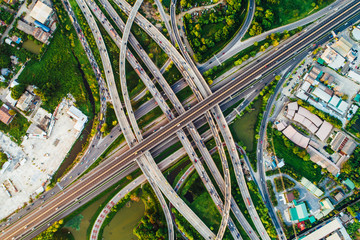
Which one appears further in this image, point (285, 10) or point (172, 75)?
point (285, 10)

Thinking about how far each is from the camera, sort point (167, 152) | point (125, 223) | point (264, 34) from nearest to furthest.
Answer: point (125, 223), point (167, 152), point (264, 34)

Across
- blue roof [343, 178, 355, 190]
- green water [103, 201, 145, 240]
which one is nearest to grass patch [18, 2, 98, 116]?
green water [103, 201, 145, 240]

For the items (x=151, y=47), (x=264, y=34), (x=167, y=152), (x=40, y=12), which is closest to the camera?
(x=40, y=12)

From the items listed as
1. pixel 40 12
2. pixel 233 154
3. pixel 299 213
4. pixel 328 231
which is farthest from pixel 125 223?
pixel 40 12

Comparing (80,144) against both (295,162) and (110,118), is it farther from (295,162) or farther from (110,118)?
(295,162)

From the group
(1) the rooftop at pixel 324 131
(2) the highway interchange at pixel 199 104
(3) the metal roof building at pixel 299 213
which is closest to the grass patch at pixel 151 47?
(2) the highway interchange at pixel 199 104

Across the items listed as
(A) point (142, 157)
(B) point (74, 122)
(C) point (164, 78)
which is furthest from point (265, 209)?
(B) point (74, 122)
